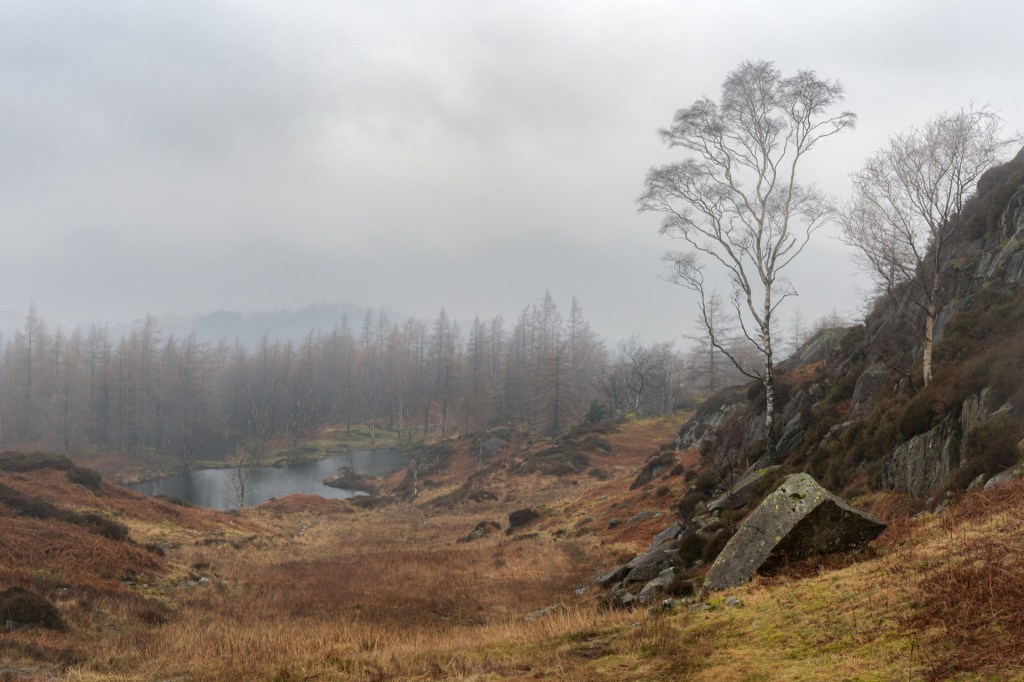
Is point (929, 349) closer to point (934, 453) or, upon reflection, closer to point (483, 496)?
point (934, 453)

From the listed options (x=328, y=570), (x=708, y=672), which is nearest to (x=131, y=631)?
(x=328, y=570)

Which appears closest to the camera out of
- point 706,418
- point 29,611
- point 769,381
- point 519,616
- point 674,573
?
point 29,611

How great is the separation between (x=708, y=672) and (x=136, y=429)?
374ft

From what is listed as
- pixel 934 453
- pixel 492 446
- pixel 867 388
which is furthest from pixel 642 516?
pixel 492 446

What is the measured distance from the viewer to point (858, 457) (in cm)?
1420

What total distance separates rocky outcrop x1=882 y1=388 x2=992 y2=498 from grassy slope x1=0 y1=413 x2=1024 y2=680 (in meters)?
0.72

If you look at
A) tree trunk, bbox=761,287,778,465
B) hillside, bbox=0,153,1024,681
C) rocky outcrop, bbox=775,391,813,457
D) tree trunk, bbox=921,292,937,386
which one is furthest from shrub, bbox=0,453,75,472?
tree trunk, bbox=921,292,937,386

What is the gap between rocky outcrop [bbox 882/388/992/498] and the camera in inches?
424

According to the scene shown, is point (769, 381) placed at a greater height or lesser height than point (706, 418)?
greater

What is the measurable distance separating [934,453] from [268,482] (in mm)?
73756

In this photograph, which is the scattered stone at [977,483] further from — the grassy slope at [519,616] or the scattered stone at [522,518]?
the scattered stone at [522,518]

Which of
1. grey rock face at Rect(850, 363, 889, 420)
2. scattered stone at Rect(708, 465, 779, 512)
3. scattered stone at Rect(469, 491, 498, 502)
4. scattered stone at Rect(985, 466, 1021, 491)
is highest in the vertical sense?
grey rock face at Rect(850, 363, 889, 420)

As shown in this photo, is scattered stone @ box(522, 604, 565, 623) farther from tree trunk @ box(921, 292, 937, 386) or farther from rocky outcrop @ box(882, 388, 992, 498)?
tree trunk @ box(921, 292, 937, 386)

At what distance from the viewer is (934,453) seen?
11.3 metres
